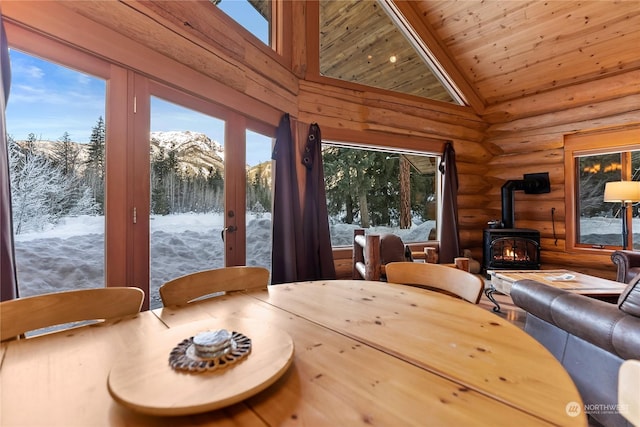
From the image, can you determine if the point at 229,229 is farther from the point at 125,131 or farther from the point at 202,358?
the point at 202,358

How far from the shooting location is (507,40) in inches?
166

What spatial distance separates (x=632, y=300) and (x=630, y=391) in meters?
1.01

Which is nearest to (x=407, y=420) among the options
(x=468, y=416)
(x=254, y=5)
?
(x=468, y=416)

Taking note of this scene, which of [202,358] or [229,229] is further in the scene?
[229,229]

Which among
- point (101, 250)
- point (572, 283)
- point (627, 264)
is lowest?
point (572, 283)

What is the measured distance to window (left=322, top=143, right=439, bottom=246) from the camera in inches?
169

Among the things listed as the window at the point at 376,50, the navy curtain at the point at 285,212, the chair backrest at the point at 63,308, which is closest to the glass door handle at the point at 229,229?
the navy curtain at the point at 285,212

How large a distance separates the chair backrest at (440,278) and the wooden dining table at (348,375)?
0.23 metres

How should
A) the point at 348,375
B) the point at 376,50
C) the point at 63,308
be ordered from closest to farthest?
the point at 348,375 → the point at 63,308 → the point at 376,50

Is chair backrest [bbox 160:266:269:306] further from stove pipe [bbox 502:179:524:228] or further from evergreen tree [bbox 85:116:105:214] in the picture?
stove pipe [bbox 502:179:524:228]

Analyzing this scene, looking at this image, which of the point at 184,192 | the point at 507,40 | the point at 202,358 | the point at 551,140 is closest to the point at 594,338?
the point at 202,358

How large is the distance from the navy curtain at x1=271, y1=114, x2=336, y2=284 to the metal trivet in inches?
96.0

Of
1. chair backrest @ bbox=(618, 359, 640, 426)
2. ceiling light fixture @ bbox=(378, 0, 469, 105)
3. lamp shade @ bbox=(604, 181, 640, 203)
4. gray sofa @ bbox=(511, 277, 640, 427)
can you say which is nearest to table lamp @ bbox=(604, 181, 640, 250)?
lamp shade @ bbox=(604, 181, 640, 203)

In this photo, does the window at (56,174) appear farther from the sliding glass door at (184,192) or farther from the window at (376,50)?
the window at (376,50)
